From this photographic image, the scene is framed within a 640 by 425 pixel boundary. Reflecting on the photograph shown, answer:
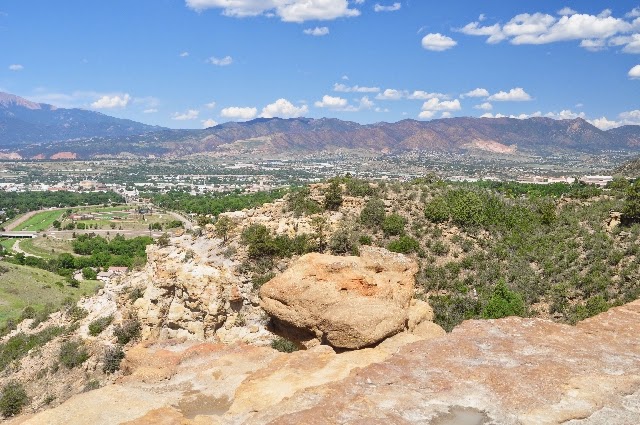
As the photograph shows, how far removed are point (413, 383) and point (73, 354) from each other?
19.5 m

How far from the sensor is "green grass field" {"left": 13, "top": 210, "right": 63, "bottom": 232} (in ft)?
385

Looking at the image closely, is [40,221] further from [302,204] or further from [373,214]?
[373,214]

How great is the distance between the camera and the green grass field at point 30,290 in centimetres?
5124

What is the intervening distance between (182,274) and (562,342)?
52.3ft

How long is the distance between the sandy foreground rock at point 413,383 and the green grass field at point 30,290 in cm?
4190

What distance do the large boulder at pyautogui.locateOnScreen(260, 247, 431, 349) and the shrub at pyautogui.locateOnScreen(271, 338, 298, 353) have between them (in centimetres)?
350

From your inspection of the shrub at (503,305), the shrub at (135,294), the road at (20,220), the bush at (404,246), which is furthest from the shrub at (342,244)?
the road at (20,220)

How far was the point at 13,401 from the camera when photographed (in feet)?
68.2

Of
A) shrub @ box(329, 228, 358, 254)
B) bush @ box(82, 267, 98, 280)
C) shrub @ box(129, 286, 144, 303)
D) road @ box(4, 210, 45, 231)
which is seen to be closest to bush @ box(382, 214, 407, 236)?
shrub @ box(329, 228, 358, 254)

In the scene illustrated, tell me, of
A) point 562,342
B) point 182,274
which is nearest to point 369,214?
point 182,274

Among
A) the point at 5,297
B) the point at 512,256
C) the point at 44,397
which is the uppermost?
the point at 512,256

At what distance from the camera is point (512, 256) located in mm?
30984

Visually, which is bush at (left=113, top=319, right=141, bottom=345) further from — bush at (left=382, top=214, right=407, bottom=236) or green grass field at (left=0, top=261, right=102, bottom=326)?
green grass field at (left=0, top=261, right=102, bottom=326)

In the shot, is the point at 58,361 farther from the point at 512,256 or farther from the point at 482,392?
the point at 512,256
